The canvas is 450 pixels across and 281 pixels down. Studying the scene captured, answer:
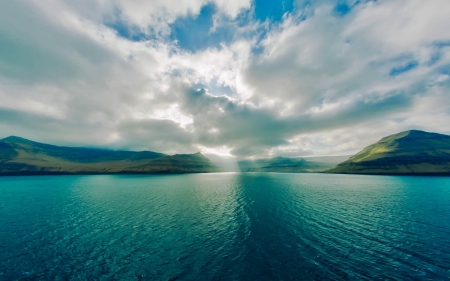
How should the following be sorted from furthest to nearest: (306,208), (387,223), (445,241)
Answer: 1. (306,208)
2. (387,223)
3. (445,241)

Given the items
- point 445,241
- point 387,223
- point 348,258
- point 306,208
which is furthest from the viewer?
point 306,208

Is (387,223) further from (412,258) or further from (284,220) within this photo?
(284,220)

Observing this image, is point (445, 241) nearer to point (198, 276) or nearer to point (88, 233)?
point (198, 276)

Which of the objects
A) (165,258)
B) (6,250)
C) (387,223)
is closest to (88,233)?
(6,250)

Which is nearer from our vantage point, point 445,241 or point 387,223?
point 445,241

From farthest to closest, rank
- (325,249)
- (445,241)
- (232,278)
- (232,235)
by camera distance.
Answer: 1. (232,235)
2. (445,241)
3. (325,249)
4. (232,278)

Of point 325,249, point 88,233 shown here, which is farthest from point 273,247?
point 88,233

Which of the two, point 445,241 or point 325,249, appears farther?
point 445,241

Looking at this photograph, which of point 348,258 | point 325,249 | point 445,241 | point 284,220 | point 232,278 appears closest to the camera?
point 232,278
